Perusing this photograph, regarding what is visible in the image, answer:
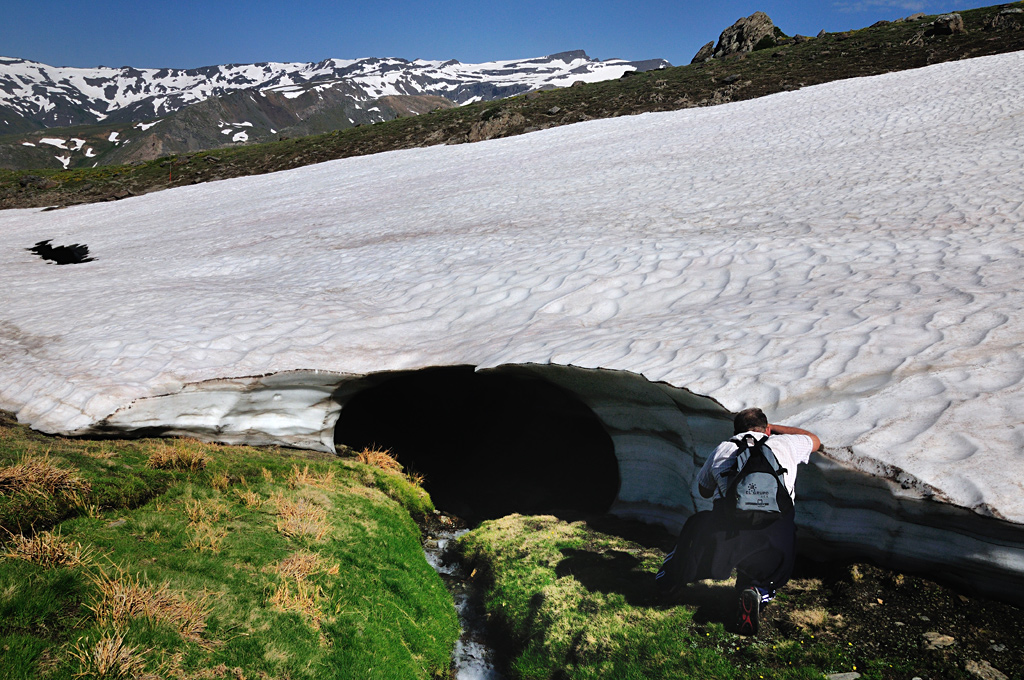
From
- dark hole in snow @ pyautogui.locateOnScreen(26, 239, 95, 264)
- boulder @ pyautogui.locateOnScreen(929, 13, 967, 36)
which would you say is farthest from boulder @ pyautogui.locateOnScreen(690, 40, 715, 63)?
dark hole in snow @ pyautogui.locateOnScreen(26, 239, 95, 264)

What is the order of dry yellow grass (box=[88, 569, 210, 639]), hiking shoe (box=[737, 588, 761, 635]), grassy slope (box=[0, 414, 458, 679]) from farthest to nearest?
1. hiking shoe (box=[737, 588, 761, 635])
2. dry yellow grass (box=[88, 569, 210, 639])
3. grassy slope (box=[0, 414, 458, 679])

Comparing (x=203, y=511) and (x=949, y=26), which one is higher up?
(x=949, y=26)

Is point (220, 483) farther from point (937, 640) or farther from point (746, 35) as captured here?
point (746, 35)

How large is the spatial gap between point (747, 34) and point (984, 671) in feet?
200

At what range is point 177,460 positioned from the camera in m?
6.59

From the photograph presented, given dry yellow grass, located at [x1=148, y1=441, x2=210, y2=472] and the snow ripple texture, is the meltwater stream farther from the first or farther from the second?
dry yellow grass, located at [x1=148, y1=441, x2=210, y2=472]

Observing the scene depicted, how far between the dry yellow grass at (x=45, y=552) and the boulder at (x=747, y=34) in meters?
59.7

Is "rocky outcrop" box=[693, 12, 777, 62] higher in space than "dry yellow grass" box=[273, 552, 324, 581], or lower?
higher

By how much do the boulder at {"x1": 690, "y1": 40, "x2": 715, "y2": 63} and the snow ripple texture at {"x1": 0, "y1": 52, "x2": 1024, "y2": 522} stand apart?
129ft

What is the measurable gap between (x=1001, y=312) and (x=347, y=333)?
29.9 feet

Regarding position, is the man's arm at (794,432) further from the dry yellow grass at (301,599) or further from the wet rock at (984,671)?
the dry yellow grass at (301,599)

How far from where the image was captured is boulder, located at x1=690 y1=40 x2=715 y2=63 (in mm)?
58688

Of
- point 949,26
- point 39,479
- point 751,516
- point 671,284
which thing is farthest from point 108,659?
point 949,26

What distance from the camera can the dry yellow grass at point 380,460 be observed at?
8.88 metres
